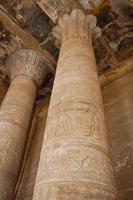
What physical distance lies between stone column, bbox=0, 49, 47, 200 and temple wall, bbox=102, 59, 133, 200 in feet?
5.61

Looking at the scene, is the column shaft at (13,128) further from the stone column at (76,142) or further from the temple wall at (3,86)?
the stone column at (76,142)

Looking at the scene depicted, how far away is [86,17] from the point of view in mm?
4758

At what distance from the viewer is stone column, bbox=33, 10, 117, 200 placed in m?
2.05

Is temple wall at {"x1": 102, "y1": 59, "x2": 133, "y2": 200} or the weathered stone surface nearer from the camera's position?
temple wall at {"x1": 102, "y1": 59, "x2": 133, "y2": 200}

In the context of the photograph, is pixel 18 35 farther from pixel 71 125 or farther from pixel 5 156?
pixel 71 125

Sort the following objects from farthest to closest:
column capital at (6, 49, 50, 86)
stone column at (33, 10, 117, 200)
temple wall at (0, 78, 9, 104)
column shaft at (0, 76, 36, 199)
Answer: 1. temple wall at (0, 78, 9, 104)
2. column capital at (6, 49, 50, 86)
3. column shaft at (0, 76, 36, 199)
4. stone column at (33, 10, 117, 200)

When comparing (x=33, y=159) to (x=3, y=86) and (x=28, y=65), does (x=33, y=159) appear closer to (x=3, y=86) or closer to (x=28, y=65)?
(x=28, y=65)

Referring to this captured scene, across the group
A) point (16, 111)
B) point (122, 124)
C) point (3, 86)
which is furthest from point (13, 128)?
point (3, 86)

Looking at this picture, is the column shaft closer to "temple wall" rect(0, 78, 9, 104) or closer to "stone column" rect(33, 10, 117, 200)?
"temple wall" rect(0, 78, 9, 104)

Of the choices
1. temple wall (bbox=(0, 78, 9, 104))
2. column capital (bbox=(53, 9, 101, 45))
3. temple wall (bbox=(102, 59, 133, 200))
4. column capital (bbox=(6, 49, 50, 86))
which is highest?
temple wall (bbox=(0, 78, 9, 104))

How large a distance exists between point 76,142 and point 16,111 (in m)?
2.57

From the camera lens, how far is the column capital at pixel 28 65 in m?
5.60

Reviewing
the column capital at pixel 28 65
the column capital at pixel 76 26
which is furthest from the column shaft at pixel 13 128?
the column capital at pixel 76 26

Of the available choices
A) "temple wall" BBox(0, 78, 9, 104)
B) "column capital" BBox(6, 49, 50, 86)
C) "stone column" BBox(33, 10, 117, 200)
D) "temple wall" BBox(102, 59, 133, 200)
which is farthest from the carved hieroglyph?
"temple wall" BBox(0, 78, 9, 104)
